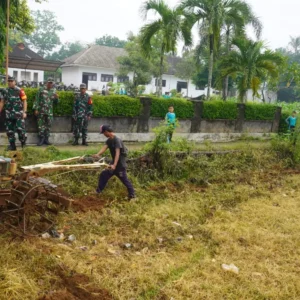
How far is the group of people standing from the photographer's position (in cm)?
987

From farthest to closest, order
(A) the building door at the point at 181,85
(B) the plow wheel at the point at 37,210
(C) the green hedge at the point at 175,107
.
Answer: (A) the building door at the point at 181,85 < (C) the green hedge at the point at 175,107 < (B) the plow wheel at the point at 37,210

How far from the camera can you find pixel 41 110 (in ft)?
35.5

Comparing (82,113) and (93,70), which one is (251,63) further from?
(93,70)

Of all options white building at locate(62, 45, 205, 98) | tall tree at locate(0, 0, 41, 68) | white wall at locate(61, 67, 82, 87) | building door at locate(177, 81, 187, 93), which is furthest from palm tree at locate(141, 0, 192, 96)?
building door at locate(177, 81, 187, 93)

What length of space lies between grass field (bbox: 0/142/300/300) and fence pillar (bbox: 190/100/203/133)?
20.8 ft

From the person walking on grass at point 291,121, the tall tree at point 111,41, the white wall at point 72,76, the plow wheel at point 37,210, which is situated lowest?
the plow wheel at point 37,210

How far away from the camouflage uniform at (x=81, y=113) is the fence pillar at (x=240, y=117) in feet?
23.7

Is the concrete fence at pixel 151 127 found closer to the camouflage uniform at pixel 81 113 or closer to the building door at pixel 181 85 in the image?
the camouflage uniform at pixel 81 113

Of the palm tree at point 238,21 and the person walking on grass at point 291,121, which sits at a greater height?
the palm tree at point 238,21

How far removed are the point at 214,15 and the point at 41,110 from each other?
323 inches

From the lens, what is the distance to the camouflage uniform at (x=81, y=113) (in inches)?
446

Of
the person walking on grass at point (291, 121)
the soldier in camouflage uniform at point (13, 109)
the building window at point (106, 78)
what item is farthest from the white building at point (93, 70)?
the soldier in camouflage uniform at point (13, 109)

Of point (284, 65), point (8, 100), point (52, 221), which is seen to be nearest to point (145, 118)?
point (8, 100)

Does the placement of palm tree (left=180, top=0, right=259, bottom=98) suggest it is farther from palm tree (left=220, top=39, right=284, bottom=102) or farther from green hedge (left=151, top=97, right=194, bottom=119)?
green hedge (left=151, top=97, right=194, bottom=119)
